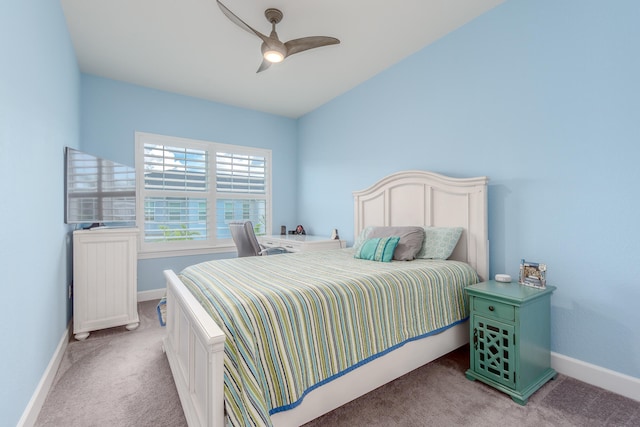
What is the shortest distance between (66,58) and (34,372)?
248 centimetres

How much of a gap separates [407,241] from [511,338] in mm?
984

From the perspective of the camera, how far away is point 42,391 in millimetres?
1692

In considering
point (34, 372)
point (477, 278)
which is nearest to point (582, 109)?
point (477, 278)

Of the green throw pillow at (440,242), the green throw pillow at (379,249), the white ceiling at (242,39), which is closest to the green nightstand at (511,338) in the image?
the green throw pillow at (440,242)

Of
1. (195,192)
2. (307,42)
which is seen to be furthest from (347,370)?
(195,192)

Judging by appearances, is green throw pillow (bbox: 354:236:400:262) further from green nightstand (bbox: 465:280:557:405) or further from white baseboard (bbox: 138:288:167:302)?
white baseboard (bbox: 138:288:167:302)

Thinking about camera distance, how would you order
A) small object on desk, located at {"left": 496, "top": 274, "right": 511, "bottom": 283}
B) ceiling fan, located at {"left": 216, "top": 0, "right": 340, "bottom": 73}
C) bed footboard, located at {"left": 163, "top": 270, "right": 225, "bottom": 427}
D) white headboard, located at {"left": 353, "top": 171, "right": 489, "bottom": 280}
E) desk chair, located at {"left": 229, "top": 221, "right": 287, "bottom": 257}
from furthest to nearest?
desk chair, located at {"left": 229, "top": 221, "right": 287, "bottom": 257} → white headboard, located at {"left": 353, "top": 171, "right": 489, "bottom": 280} → ceiling fan, located at {"left": 216, "top": 0, "right": 340, "bottom": 73} → small object on desk, located at {"left": 496, "top": 274, "right": 511, "bottom": 283} → bed footboard, located at {"left": 163, "top": 270, "right": 225, "bottom": 427}

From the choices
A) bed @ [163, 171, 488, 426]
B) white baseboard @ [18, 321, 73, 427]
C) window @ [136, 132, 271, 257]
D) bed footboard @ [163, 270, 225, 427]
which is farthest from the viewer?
window @ [136, 132, 271, 257]

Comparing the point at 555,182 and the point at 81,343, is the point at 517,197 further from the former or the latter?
the point at 81,343

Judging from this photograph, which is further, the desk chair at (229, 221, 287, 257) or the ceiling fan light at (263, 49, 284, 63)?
the desk chair at (229, 221, 287, 257)

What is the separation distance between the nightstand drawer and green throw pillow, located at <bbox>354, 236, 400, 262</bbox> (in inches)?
26.9

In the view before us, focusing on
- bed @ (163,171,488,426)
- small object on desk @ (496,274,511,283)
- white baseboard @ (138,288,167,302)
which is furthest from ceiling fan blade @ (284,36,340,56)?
white baseboard @ (138,288,167,302)

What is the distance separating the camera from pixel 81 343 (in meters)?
2.48

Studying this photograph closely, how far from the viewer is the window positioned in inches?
148
